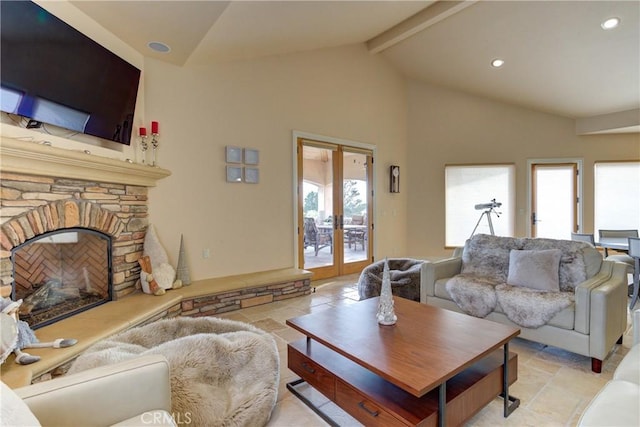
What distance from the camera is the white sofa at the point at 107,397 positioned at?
1.10m

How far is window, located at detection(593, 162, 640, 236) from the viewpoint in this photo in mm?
5801

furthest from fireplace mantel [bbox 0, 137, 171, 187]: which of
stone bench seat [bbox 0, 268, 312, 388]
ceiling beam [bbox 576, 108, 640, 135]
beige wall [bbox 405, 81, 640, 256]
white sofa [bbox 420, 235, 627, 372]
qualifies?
ceiling beam [bbox 576, 108, 640, 135]

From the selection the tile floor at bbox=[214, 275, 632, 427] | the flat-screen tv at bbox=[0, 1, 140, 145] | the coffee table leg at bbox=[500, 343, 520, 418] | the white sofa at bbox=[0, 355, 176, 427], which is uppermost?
the flat-screen tv at bbox=[0, 1, 140, 145]

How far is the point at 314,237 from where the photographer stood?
5293mm

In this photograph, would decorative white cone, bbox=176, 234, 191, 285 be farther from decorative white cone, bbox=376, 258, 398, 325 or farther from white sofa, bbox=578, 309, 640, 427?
white sofa, bbox=578, 309, 640, 427

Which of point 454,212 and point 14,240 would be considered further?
point 454,212

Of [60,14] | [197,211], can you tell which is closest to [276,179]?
[197,211]

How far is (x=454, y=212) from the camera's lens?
673 centimetres

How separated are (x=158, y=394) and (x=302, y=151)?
4.14m

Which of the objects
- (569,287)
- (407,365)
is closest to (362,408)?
(407,365)

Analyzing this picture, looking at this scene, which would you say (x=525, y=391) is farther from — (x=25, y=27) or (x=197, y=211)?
(x=25, y=27)

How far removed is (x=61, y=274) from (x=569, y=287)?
4.37 m

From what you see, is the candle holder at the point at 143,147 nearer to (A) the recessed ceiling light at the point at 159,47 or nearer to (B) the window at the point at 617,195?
(A) the recessed ceiling light at the point at 159,47

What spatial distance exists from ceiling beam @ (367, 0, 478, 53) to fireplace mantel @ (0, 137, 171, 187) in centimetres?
406
